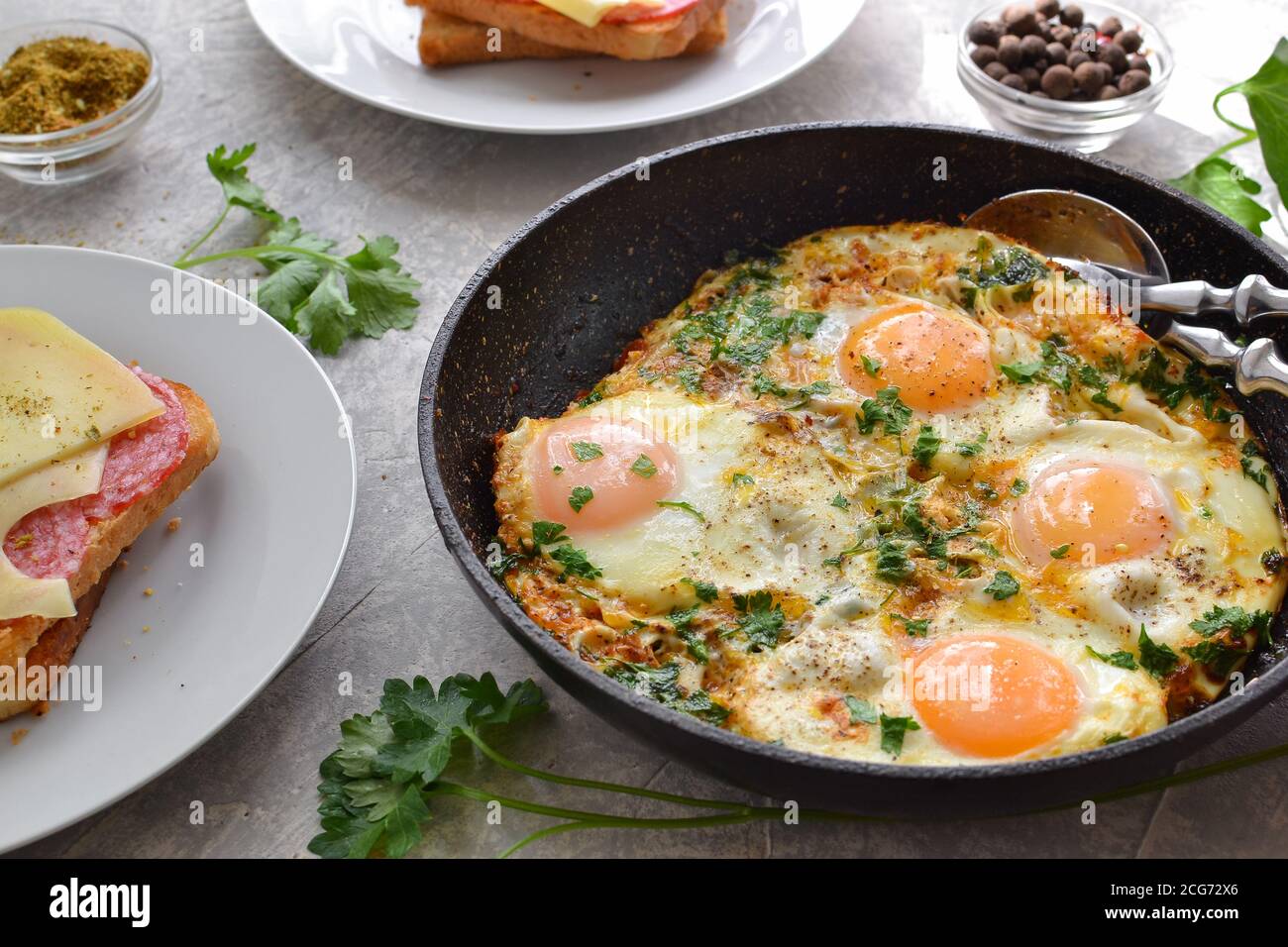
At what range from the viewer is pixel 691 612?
270 cm

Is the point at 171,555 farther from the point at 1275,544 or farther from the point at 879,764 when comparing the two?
the point at 1275,544

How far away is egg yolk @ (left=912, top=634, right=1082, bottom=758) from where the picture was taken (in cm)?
242

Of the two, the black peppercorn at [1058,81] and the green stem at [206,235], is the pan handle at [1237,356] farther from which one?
the green stem at [206,235]

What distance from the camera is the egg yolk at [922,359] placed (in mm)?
3100

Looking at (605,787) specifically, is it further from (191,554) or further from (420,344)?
(420,344)

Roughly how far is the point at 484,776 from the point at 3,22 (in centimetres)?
417

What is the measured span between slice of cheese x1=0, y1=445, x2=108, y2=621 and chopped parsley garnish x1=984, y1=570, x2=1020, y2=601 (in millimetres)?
2066

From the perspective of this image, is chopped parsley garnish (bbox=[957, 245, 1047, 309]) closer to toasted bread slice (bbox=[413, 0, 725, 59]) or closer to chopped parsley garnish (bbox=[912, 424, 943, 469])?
chopped parsley garnish (bbox=[912, 424, 943, 469])

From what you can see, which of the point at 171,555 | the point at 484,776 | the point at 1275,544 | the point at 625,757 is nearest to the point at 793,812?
the point at 625,757

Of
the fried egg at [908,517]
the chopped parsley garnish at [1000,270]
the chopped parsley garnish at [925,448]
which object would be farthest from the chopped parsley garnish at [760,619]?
the chopped parsley garnish at [1000,270]

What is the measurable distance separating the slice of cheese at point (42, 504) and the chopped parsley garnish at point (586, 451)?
1164 mm

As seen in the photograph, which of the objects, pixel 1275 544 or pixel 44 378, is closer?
pixel 1275 544

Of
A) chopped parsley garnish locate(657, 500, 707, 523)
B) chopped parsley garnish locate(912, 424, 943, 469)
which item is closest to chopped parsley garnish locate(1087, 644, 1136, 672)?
chopped parsley garnish locate(912, 424, 943, 469)
